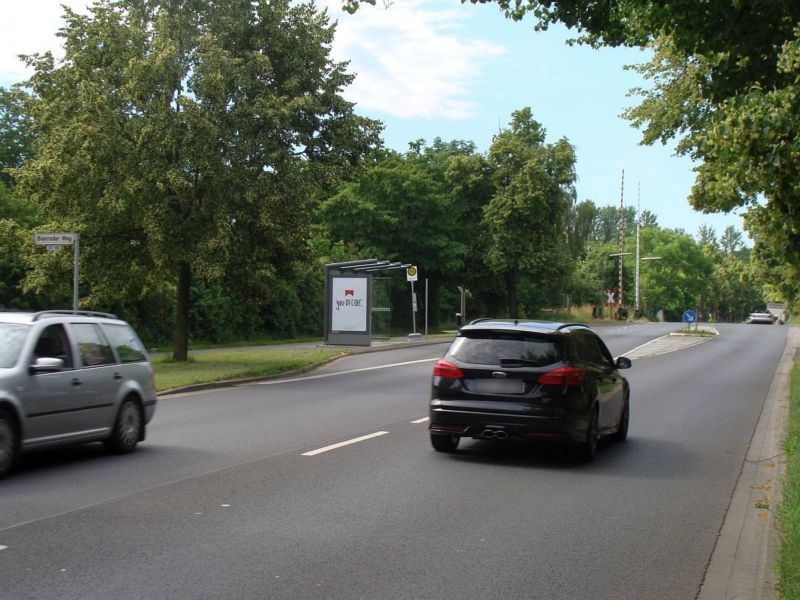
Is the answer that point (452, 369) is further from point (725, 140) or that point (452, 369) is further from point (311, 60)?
point (311, 60)

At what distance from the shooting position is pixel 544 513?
25.8 feet

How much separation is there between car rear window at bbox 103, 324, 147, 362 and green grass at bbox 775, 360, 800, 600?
7194mm

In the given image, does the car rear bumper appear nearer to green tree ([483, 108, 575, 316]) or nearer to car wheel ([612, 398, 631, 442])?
car wheel ([612, 398, 631, 442])

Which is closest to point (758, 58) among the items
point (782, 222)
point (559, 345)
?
point (782, 222)

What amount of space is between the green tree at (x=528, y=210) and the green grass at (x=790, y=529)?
44.7m

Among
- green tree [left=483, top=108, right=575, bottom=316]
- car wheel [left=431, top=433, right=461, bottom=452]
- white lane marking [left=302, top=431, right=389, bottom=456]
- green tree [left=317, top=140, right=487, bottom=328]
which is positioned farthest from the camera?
green tree [left=483, top=108, right=575, bottom=316]

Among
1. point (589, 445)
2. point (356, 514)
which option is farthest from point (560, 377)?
point (356, 514)

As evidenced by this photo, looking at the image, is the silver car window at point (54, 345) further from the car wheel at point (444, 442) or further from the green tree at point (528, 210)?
the green tree at point (528, 210)

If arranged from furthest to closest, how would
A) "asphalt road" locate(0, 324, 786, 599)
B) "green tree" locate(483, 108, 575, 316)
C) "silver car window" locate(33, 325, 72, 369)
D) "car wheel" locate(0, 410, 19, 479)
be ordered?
"green tree" locate(483, 108, 575, 316) → "silver car window" locate(33, 325, 72, 369) → "car wheel" locate(0, 410, 19, 479) → "asphalt road" locate(0, 324, 786, 599)

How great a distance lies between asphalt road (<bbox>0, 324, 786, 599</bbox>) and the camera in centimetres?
570

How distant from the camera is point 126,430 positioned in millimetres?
10711

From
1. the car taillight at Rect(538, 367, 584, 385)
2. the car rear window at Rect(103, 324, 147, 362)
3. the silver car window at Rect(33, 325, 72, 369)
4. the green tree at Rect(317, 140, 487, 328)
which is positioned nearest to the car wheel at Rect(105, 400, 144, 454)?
the car rear window at Rect(103, 324, 147, 362)

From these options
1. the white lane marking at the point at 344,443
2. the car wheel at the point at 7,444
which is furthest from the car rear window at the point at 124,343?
the white lane marking at the point at 344,443

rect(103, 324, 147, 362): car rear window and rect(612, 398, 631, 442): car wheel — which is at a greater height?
rect(103, 324, 147, 362): car rear window
